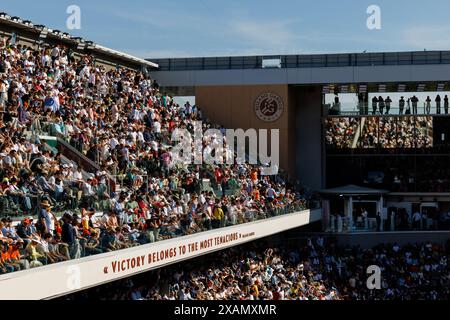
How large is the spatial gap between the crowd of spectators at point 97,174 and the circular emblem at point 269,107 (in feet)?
17.1

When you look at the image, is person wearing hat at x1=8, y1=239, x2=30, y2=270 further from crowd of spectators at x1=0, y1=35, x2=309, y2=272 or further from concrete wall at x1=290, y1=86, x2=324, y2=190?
Result: concrete wall at x1=290, y1=86, x2=324, y2=190

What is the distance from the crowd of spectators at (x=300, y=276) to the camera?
21.3 metres

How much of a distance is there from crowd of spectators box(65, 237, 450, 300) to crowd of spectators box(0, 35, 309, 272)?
69.9 inches

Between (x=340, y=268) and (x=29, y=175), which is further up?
(x=29, y=175)

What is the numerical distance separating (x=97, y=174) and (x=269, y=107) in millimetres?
20064

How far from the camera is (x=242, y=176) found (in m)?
30.4

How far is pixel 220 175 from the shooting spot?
91.2ft

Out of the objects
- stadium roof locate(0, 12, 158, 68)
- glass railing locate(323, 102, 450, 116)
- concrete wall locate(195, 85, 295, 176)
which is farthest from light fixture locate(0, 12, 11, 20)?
glass railing locate(323, 102, 450, 116)

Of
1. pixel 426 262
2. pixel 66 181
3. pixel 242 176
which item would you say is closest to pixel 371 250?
pixel 426 262

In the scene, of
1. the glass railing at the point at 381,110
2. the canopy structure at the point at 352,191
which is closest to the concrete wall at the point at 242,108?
the canopy structure at the point at 352,191

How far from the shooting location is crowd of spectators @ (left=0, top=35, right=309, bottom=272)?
14.9 meters
